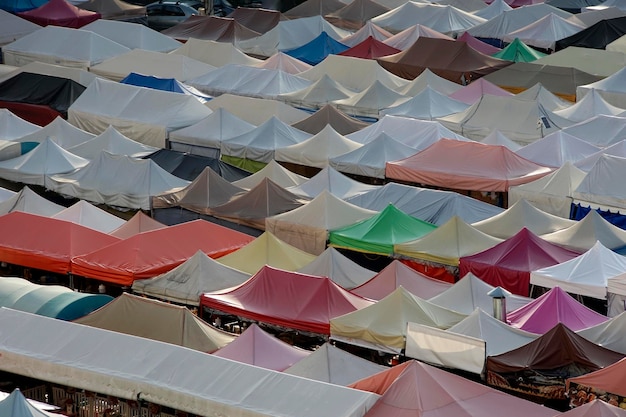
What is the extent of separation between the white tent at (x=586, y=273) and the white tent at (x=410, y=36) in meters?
16.7

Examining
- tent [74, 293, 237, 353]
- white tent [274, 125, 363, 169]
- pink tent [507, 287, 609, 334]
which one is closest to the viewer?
tent [74, 293, 237, 353]

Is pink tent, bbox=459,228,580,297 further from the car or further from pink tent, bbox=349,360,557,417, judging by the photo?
the car

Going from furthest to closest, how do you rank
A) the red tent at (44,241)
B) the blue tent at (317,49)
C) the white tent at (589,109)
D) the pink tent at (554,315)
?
1. the blue tent at (317,49)
2. the white tent at (589,109)
3. the red tent at (44,241)
4. the pink tent at (554,315)

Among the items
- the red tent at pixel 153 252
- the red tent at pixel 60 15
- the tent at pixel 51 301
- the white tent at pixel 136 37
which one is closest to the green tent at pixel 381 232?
the red tent at pixel 153 252

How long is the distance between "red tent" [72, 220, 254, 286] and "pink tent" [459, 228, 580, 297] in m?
3.92

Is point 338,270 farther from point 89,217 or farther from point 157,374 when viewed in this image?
point 157,374

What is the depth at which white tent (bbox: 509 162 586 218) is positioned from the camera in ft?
82.5

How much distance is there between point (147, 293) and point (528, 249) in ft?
18.8

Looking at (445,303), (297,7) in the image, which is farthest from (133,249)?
(297,7)

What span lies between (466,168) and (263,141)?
439 cm

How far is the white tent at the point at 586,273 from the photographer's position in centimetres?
2119

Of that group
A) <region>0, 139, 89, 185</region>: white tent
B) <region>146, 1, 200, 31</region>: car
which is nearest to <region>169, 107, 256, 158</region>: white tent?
<region>0, 139, 89, 185</region>: white tent

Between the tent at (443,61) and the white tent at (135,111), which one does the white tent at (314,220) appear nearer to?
Answer: the white tent at (135,111)

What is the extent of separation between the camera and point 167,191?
A: 26.3 meters
